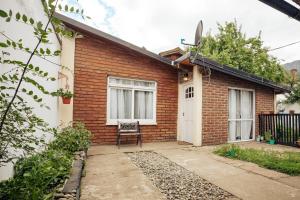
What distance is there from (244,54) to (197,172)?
59.6 feet

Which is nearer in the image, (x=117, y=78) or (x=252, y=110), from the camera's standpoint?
(x=117, y=78)

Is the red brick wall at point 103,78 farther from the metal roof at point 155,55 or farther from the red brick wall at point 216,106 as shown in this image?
the red brick wall at point 216,106

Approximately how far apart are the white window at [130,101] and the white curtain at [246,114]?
13.1ft

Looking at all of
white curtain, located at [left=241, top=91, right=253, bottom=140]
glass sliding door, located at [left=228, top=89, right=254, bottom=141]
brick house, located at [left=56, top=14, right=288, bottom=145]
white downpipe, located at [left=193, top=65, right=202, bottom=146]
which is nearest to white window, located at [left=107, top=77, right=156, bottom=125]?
brick house, located at [left=56, top=14, right=288, bottom=145]

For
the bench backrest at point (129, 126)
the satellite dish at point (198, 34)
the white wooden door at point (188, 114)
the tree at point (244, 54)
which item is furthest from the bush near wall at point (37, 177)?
the tree at point (244, 54)

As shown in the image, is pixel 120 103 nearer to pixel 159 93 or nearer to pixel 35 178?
pixel 159 93

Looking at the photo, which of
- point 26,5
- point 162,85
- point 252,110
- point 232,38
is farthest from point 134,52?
point 232,38

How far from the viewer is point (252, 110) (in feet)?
31.2

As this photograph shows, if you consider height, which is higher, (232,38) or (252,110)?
(232,38)

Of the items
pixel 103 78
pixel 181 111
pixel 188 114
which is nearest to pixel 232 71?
pixel 188 114

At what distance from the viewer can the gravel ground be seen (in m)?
3.26

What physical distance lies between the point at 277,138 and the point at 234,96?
8.45 ft

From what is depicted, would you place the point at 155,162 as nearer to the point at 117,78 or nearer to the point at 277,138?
the point at 117,78

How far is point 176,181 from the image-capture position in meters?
3.88
